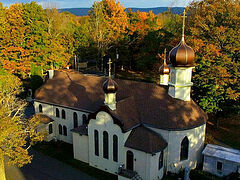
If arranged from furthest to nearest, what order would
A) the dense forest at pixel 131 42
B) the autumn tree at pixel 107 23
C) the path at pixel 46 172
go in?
the autumn tree at pixel 107 23, the dense forest at pixel 131 42, the path at pixel 46 172

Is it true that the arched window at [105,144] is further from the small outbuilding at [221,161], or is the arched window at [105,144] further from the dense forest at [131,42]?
the dense forest at [131,42]

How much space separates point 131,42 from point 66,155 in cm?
3744

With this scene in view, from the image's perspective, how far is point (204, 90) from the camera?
1061 inches

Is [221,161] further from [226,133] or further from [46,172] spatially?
[46,172]

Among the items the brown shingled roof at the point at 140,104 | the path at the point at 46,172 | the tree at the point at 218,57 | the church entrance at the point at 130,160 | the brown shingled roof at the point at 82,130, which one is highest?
the tree at the point at 218,57

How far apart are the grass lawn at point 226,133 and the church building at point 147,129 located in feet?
19.2

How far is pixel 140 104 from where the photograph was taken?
22.5 meters

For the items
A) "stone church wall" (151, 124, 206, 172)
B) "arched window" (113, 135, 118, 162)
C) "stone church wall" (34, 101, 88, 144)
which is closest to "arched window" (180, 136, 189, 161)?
"stone church wall" (151, 124, 206, 172)

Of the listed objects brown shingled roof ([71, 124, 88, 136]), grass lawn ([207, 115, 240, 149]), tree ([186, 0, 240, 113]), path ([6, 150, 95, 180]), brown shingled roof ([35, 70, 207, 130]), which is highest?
tree ([186, 0, 240, 113])

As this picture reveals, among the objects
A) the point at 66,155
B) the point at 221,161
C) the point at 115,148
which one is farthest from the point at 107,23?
the point at 221,161

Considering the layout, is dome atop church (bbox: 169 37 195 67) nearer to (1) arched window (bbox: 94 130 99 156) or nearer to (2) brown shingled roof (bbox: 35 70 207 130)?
(2) brown shingled roof (bbox: 35 70 207 130)

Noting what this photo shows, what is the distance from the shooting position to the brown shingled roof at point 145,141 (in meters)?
19.2

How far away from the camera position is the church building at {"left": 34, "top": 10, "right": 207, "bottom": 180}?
65.2 ft

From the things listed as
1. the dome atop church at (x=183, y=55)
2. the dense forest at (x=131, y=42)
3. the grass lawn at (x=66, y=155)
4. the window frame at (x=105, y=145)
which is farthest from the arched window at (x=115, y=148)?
the dense forest at (x=131, y=42)
